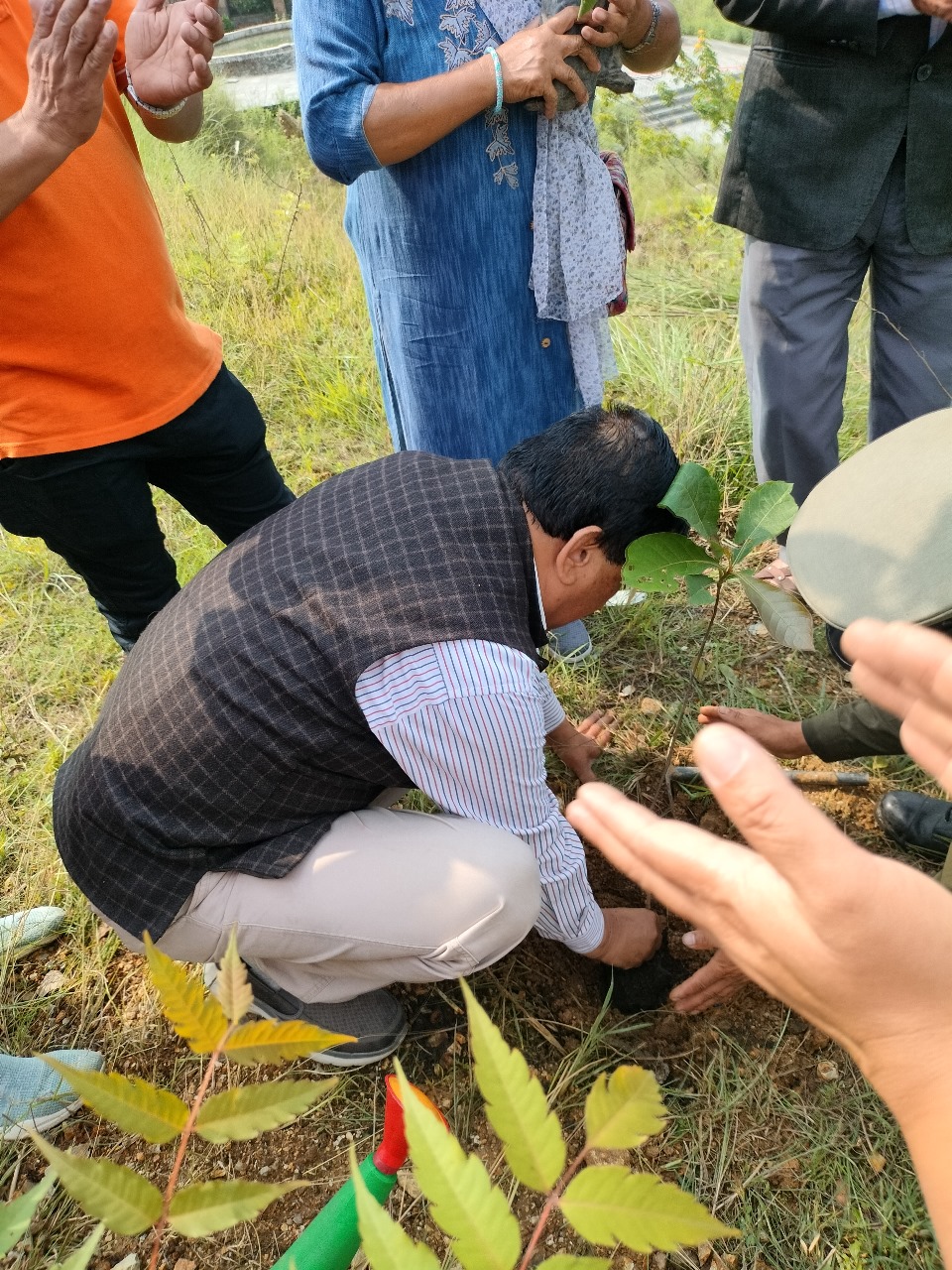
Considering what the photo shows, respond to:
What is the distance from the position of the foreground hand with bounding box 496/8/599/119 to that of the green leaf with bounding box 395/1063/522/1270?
2.00 metres

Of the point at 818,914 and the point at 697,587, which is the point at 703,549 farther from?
the point at 818,914

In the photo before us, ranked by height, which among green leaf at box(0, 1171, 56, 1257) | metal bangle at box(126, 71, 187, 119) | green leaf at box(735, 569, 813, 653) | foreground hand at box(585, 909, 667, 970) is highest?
metal bangle at box(126, 71, 187, 119)

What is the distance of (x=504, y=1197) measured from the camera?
1.52 ft

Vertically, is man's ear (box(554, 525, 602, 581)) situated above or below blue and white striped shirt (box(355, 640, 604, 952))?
above

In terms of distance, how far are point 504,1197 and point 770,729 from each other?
1805 millimetres

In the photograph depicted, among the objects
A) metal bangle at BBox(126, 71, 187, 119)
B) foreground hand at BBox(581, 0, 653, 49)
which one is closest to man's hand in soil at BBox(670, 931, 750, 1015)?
foreground hand at BBox(581, 0, 653, 49)

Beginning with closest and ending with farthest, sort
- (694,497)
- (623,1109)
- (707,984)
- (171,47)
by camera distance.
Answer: (623,1109)
(694,497)
(707,984)
(171,47)

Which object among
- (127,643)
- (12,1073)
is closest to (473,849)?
(12,1073)

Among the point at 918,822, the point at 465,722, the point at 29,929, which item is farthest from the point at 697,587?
the point at 29,929

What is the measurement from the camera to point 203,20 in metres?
1.81

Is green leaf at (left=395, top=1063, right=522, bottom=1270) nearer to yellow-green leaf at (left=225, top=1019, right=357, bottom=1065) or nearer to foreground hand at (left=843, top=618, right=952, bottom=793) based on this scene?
yellow-green leaf at (left=225, top=1019, right=357, bottom=1065)

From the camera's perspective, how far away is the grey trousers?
231 centimetres

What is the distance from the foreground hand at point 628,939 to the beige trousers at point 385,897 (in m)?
0.24

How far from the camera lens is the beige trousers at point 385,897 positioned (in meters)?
1.60
